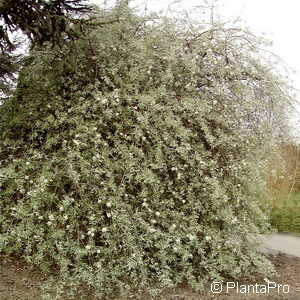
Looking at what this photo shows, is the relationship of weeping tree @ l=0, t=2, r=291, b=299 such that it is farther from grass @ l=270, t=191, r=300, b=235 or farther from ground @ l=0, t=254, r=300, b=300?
grass @ l=270, t=191, r=300, b=235

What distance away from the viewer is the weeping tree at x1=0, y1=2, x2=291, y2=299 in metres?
3.18

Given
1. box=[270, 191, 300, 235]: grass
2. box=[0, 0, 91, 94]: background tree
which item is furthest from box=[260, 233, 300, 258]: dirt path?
box=[0, 0, 91, 94]: background tree

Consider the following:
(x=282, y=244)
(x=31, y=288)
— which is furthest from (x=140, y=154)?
(x=282, y=244)

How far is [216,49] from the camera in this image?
4156 millimetres

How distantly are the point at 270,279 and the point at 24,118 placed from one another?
3.02 meters

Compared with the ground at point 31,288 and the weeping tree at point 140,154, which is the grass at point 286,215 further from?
the ground at point 31,288

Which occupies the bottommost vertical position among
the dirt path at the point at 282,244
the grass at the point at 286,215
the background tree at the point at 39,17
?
the dirt path at the point at 282,244

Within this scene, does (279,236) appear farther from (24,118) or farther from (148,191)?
(24,118)

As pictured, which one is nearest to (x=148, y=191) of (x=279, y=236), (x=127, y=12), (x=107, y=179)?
(x=107, y=179)

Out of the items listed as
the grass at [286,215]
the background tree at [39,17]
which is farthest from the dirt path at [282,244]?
the background tree at [39,17]

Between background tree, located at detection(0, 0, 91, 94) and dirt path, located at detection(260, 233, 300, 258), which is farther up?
background tree, located at detection(0, 0, 91, 94)

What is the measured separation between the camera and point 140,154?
3443 millimetres

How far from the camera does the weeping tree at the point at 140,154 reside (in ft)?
10.4

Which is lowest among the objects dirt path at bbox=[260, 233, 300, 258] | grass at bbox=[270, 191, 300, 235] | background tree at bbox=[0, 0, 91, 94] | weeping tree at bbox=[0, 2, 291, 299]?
dirt path at bbox=[260, 233, 300, 258]
